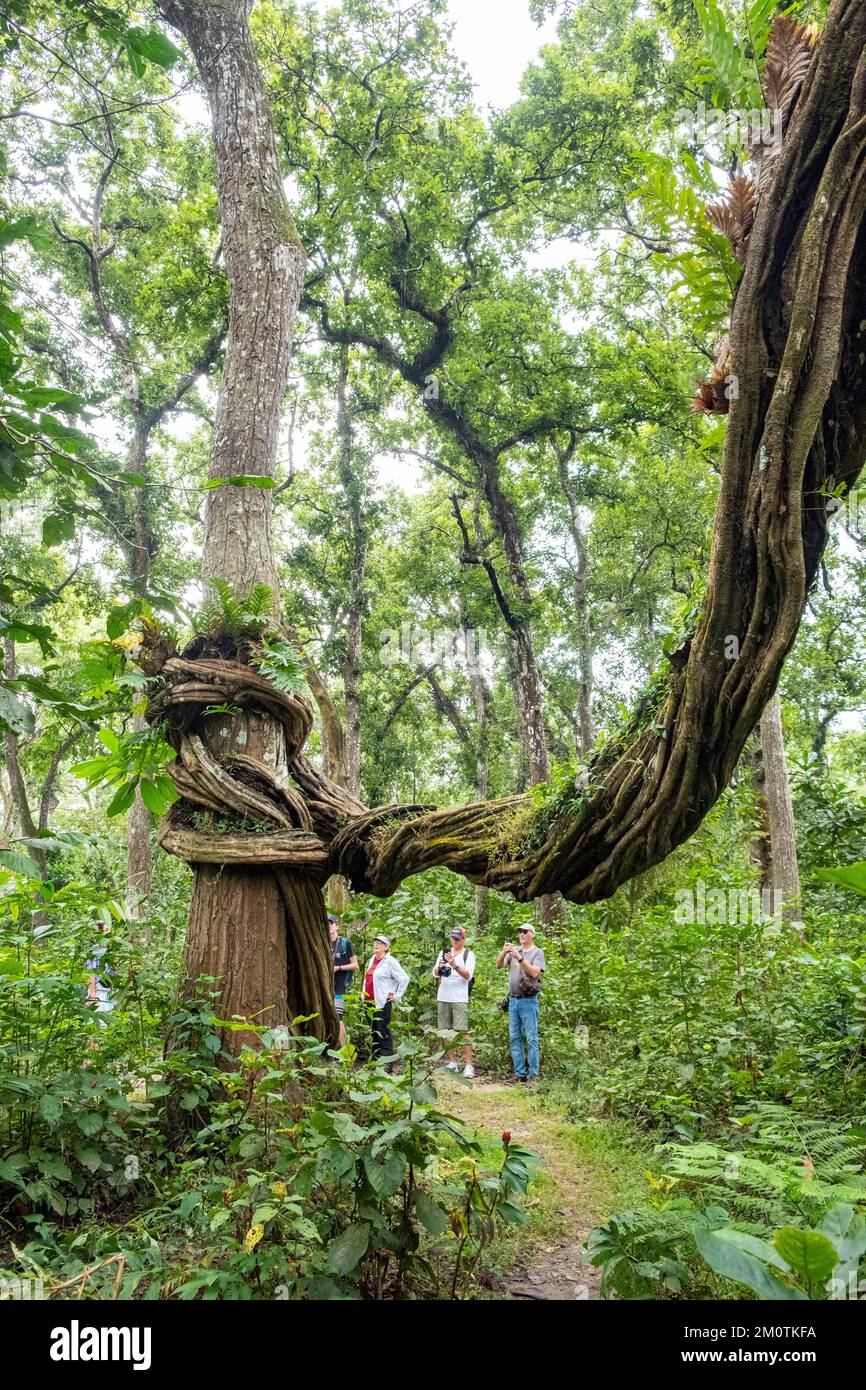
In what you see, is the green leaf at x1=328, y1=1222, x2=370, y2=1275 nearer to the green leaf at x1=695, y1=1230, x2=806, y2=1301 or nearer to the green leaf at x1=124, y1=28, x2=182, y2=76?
the green leaf at x1=695, y1=1230, x2=806, y2=1301

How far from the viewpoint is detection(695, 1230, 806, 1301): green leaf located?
1.09 metres

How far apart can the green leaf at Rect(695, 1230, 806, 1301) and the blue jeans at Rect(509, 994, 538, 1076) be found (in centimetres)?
580

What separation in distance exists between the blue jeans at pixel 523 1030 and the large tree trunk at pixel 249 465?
347 cm

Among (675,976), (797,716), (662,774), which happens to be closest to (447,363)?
(675,976)

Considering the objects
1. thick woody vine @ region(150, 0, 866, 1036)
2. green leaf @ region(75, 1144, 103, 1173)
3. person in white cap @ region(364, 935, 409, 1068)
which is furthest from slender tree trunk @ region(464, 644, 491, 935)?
green leaf @ region(75, 1144, 103, 1173)

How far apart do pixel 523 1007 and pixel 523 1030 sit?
25 cm

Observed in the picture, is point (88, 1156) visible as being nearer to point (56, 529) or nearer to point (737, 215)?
point (56, 529)

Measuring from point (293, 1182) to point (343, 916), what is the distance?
4.80 m

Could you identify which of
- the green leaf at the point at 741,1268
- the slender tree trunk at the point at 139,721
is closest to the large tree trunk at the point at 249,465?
the green leaf at the point at 741,1268

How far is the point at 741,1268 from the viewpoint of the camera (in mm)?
1104

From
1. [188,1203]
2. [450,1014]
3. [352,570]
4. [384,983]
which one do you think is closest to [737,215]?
[188,1203]

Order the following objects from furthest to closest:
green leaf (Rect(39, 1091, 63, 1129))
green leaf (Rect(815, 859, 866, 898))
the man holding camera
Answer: the man holding camera, green leaf (Rect(39, 1091, 63, 1129)), green leaf (Rect(815, 859, 866, 898))

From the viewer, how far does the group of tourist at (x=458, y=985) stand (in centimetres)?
650
